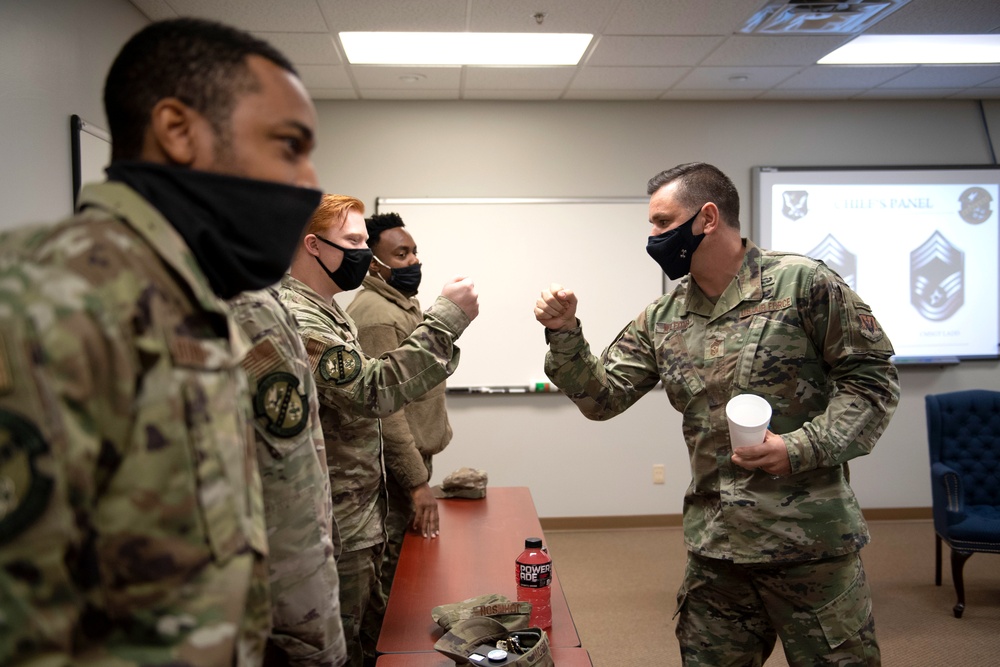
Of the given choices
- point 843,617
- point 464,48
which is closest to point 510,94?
point 464,48

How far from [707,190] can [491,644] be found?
4.15 feet

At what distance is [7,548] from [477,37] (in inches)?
144

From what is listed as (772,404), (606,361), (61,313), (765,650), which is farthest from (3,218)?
(765,650)

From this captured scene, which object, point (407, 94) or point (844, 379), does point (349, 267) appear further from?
point (407, 94)

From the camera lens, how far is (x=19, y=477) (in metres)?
0.57

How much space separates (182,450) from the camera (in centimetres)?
66

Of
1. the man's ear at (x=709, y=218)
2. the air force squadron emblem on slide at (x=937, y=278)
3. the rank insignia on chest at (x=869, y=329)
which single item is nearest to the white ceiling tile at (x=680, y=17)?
the man's ear at (x=709, y=218)

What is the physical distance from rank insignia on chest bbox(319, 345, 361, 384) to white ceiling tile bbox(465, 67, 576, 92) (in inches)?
112

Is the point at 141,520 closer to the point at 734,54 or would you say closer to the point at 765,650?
the point at 765,650

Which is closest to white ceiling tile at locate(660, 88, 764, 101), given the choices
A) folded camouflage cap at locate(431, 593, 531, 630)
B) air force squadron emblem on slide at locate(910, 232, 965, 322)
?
air force squadron emblem on slide at locate(910, 232, 965, 322)

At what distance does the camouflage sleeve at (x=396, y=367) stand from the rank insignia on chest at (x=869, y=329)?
0.94m

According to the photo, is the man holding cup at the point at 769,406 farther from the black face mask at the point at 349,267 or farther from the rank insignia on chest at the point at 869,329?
the black face mask at the point at 349,267

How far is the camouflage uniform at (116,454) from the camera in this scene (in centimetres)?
58

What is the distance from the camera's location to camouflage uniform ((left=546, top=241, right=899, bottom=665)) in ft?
5.61
